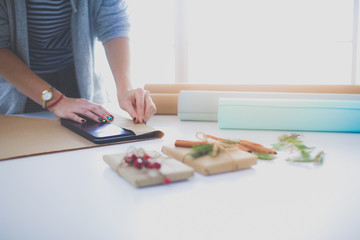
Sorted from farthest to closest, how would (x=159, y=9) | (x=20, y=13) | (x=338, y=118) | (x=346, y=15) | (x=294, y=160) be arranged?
(x=159, y=9) → (x=346, y=15) → (x=20, y=13) → (x=338, y=118) → (x=294, y=160)

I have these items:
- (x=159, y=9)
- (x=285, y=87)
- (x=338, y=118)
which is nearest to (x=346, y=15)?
(x=159, y=9)

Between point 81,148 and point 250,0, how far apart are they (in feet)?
9.71

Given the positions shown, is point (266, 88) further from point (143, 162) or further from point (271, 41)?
point (271, 41)

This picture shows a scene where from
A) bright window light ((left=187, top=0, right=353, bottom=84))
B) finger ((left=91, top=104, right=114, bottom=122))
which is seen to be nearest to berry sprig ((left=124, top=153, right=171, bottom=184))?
finger ((left=91, top=104, right=114, bottom=122))

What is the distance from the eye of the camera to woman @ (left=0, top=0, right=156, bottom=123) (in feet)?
3.47

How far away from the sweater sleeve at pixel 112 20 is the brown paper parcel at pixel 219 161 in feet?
3.15

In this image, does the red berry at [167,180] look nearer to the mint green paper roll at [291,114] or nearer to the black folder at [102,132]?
the black folder at [102,132]

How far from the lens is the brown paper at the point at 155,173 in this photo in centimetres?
50

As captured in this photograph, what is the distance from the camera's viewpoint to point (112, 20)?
→ 54.9 inches

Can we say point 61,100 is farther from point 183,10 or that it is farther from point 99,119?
point 183,10

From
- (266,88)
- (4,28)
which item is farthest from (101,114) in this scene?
(266,88)

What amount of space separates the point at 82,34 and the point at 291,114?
0.98 metres

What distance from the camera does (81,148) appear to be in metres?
0.75

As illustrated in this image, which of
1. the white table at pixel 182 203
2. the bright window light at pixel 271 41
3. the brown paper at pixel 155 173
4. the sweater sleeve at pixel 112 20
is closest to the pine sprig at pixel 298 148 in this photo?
the white table at pixel 182 203
